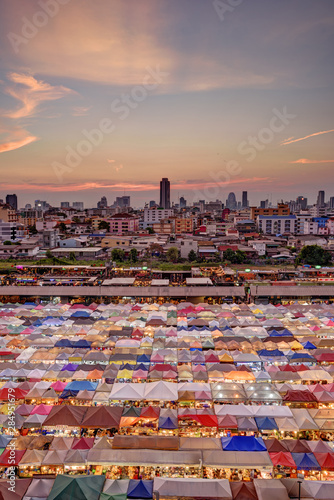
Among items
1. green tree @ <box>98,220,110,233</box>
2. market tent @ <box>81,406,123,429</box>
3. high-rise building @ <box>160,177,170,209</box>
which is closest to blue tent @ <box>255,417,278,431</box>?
market tent @ <box>81,406,123,429</box>

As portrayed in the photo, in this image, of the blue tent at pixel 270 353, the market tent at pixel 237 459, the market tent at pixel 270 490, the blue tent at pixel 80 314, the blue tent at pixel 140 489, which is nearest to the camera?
the market tent at pixel 270 490

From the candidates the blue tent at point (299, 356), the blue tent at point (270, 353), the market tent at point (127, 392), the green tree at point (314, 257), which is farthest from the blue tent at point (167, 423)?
the green tree at point (314, 257)

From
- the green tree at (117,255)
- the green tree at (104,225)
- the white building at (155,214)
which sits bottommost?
the green tree at (117,255)

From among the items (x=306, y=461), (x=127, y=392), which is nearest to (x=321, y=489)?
(x=306, y=461)

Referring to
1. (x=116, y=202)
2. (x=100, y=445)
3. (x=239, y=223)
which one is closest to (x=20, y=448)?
(x=100, y=445)

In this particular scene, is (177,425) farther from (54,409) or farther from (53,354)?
(53,354)

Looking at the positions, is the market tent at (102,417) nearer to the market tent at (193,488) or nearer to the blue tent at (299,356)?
the market tent at (193,488)

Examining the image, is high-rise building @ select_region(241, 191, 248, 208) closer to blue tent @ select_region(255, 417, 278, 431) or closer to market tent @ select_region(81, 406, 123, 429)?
blue tent @ select_region(255, 417, 278, 431)

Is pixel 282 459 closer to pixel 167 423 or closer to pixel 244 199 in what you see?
pixel 167 423
